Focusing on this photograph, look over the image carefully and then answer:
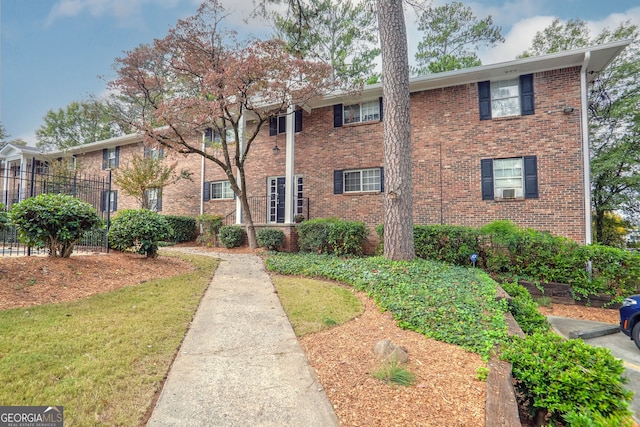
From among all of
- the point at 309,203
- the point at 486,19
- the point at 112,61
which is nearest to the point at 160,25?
the point at 112,61

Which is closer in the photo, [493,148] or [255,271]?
[255,271]

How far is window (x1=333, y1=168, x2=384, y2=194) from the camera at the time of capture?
10.9 m

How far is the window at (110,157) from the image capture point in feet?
55.7

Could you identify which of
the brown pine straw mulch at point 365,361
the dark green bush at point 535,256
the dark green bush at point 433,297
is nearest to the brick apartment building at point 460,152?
the dark green bush at point 535,256

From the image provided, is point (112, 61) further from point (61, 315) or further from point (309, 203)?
point (61, 315)

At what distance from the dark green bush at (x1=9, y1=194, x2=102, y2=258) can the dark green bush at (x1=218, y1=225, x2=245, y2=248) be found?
5.66 m

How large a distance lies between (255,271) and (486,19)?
1765cm

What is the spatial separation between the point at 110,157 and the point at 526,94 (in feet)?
68.0

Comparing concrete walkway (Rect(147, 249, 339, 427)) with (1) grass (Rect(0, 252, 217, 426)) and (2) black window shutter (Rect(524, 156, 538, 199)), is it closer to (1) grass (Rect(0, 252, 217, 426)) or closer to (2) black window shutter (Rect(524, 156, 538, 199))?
(1) grass (Rect(0, 252, 217, 426))

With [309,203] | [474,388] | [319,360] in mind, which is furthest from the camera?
[309,203]

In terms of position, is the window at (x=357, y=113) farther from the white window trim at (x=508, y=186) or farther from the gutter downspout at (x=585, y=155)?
the gutter downspout at (x=585, y=155)

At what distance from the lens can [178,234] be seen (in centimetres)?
1323

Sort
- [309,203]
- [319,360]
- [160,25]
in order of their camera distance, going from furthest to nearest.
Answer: [309,203] < [160,25] < [319,360]

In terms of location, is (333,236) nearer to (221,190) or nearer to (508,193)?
(508,193)
